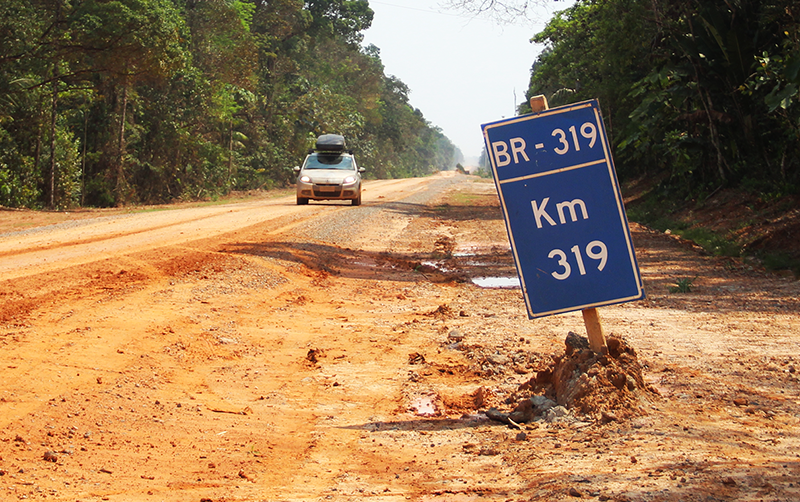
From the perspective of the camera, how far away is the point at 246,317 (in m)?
7.99

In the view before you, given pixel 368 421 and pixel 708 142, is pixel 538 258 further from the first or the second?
pixel 708 142

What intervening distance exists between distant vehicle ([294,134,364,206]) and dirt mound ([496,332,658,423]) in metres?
19.4

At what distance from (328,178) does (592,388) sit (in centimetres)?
2001

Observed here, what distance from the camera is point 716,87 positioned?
57.7 feet

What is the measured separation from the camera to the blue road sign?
15.0ft

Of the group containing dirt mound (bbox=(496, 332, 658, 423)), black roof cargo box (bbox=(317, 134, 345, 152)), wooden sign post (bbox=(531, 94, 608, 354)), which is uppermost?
black roof cargo box (bbox=(317, 134, 345, 152))

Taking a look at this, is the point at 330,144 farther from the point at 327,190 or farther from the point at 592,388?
the point at 592,388

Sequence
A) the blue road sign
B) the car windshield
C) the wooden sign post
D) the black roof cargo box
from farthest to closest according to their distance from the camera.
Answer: the black roof cargo box < the car windshield < the wooden sign post < the blue road sign

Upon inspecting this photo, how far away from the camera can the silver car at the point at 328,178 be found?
23938 mm

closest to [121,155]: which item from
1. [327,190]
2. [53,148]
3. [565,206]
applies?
[53,148]

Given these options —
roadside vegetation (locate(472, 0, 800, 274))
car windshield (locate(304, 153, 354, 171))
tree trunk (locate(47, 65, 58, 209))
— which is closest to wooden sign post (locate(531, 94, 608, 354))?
roadside vegetation (locate(472, 0, 800, 274))

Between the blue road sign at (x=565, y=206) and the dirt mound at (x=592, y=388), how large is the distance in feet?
1.29

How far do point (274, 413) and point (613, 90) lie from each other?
79.1 ft

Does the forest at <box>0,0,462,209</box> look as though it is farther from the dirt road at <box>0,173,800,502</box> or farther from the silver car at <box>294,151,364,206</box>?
the dirt road at <box>0,173,800,502</box>
